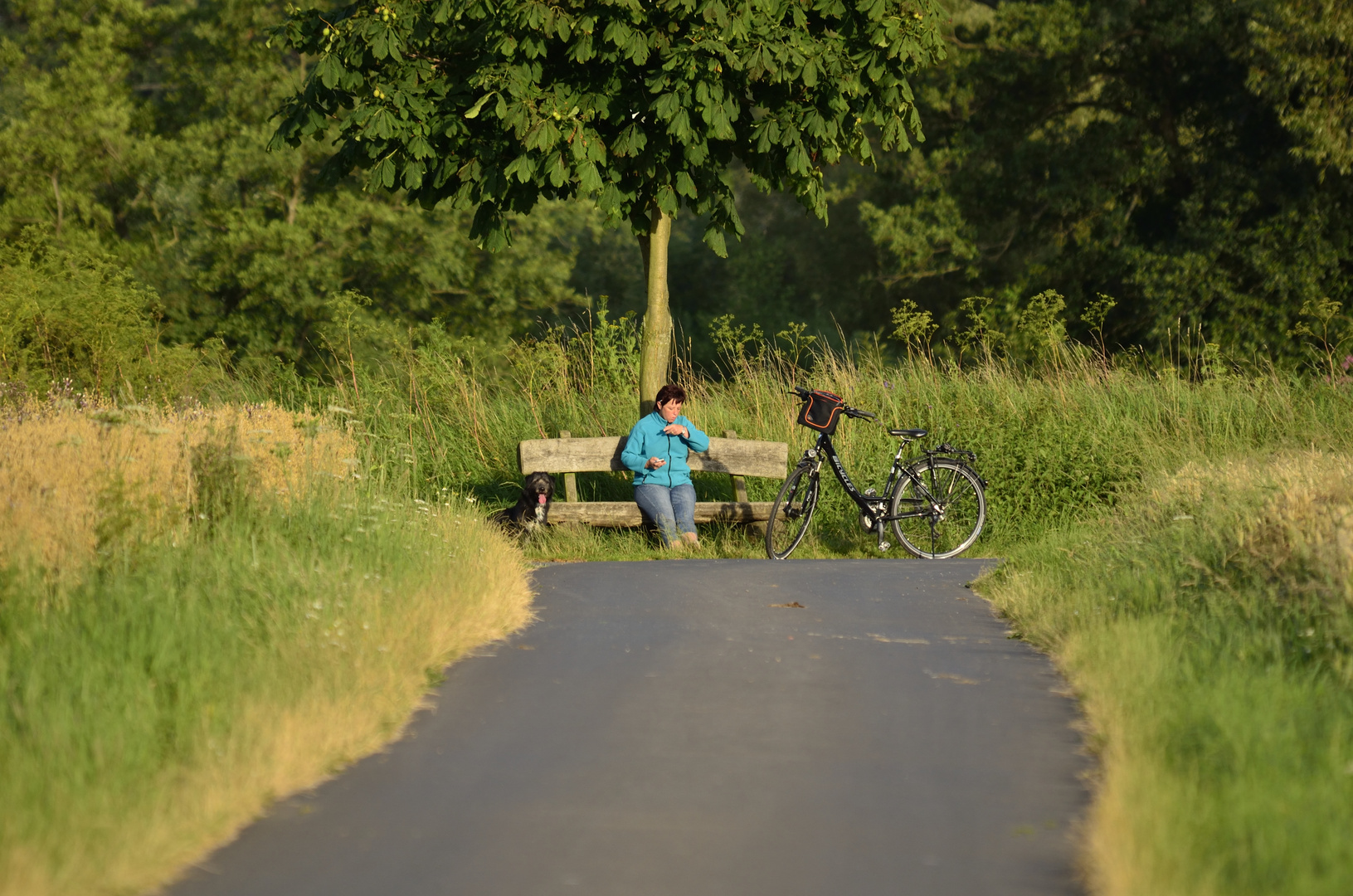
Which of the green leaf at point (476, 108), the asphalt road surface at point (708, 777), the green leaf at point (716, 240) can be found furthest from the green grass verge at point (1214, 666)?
the green leaf at point (476, 108)

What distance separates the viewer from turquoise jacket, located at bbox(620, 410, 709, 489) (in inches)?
465

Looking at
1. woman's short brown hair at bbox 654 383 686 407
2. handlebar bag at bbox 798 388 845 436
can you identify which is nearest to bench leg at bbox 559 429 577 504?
woman's short brown hair at bbox 654 383 686 407

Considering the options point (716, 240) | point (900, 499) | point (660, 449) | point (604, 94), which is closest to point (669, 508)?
point (660, 449)

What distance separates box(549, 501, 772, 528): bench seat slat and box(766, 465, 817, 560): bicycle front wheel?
0.33 metres

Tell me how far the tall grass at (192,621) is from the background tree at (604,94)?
8.18 ft

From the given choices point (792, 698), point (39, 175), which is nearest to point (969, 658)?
point (792, 698)

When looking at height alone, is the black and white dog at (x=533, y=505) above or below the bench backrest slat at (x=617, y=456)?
below

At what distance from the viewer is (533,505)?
11.7 m

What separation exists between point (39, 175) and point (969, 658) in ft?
79.6

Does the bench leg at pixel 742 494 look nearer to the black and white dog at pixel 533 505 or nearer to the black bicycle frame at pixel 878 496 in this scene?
the black bicycle frame at pixel 878 496

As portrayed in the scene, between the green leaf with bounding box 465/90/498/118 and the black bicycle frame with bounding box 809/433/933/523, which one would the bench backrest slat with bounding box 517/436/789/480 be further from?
the green leaf with bounding box 465/90/498/118

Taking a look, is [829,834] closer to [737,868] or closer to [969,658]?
[737,868]

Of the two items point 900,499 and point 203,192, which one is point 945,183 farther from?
point 900,499

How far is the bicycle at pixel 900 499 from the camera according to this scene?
1163 cm
